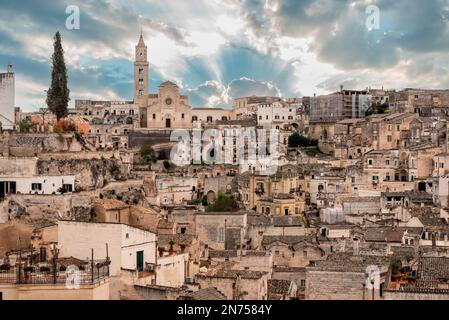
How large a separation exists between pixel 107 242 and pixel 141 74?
54292 millimetres

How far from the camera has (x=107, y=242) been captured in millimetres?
16312

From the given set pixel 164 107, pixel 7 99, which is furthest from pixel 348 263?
pixel 164 107

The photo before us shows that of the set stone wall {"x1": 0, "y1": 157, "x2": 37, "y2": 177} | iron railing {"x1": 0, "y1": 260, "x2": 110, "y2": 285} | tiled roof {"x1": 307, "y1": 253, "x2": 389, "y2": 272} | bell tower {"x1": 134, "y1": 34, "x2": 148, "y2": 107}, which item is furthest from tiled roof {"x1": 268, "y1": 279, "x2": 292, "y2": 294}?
bell tower {"x1": 134, "y1": 34, "x2": 148, "y2": 107}

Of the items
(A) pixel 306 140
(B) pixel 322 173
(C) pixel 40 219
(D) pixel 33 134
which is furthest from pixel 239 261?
(A) pixel 306 140

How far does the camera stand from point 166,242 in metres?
21.0

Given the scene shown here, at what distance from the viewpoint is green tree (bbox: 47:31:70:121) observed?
33.2 metres

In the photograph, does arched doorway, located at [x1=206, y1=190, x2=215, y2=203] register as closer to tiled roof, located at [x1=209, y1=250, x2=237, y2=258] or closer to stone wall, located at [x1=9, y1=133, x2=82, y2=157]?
stone wall, located at [x1=9, y1=133, x2=82, y2=157]

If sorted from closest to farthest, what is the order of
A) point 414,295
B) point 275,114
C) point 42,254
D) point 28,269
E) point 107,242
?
point 28,269 < point 414,295 < point 107,242 < point 42,254 < point 275,114

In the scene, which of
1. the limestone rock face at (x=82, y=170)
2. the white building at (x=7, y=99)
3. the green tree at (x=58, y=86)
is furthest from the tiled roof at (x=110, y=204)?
the green tree at (x=58, y=86)

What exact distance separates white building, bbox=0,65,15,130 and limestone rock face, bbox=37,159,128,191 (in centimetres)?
467

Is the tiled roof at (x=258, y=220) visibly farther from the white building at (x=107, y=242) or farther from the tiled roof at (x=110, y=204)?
the white building at (x=107, y=242)

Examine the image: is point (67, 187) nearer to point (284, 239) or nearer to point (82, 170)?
point (82, 170)

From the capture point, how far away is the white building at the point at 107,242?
16.2 meters
